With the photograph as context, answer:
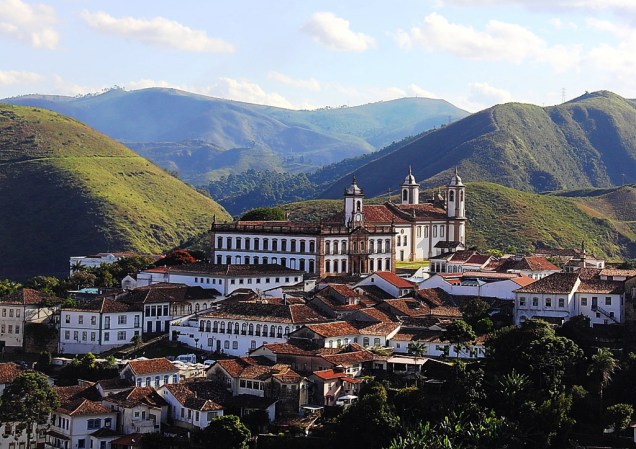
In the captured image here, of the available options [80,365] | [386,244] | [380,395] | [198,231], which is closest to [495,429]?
[380,395]

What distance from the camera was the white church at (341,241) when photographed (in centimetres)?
8881

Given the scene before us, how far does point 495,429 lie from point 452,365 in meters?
7.54

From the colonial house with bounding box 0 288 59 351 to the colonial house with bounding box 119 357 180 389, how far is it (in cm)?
1442

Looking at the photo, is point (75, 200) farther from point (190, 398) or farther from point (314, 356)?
point (190, 398)

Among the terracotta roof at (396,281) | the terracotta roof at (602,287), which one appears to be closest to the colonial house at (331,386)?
the terracotta roof at (602,287)

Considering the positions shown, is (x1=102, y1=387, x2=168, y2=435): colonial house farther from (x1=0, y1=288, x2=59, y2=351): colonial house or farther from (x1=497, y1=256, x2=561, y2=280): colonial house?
(x1=497, y1=256, x2=561, y2=280): colonial house

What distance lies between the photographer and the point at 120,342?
72.4 metres

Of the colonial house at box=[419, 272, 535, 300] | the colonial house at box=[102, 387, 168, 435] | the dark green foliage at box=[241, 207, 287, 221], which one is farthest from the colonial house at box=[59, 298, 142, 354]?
the dark green foliage at box=[241, 207, 287, 221]

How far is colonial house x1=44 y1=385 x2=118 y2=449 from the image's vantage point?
186ft

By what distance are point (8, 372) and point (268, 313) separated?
15731mm

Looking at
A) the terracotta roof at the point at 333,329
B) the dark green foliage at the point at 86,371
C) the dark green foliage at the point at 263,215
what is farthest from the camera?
the dark green foliage at the point at 263,215

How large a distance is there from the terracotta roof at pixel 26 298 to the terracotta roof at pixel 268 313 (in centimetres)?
1235

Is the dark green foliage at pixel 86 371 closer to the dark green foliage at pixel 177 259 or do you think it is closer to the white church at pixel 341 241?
the dark green foliage at pixel 177 259

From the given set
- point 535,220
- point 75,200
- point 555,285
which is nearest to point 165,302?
point 555,285
